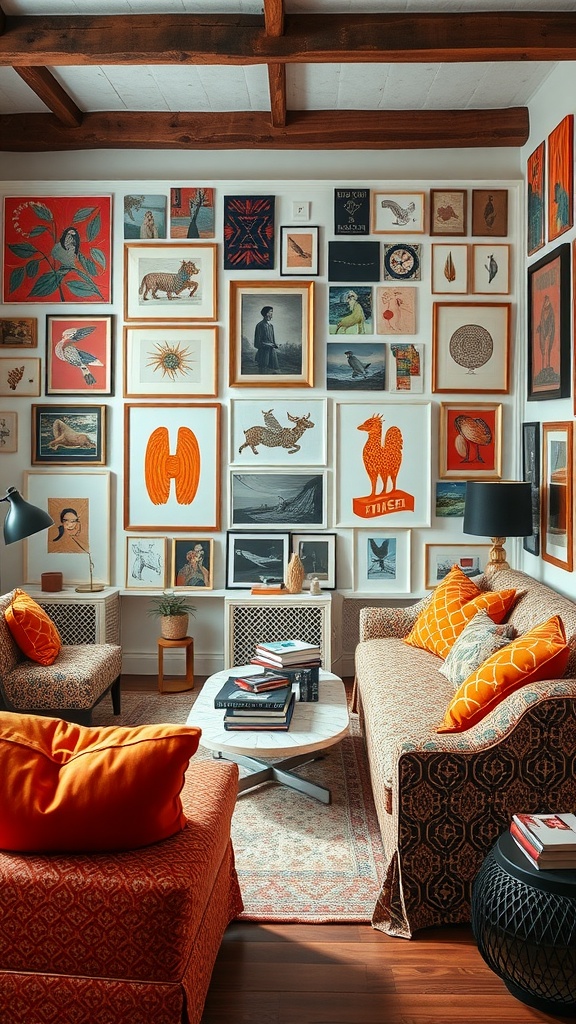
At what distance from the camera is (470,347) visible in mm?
5363

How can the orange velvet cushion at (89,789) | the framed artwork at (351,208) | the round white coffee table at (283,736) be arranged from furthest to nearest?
the framed artwork at (351,208), the round white coffee table at (283,736), the orange velvet cushion at (89,789)

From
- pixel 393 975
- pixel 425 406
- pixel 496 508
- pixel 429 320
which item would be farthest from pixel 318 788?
pixel 429 320

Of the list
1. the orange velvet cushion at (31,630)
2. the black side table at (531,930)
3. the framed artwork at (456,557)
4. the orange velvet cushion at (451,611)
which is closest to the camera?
the black side table at (531,930)

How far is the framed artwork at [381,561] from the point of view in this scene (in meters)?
5.45

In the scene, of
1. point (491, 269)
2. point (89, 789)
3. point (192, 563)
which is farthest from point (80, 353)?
point (89, 789)

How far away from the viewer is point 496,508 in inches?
178

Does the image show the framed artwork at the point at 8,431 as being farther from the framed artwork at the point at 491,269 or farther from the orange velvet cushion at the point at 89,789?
the orange velvet cushion at the point at 89,789

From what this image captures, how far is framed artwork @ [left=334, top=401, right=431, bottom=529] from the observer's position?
5398mm

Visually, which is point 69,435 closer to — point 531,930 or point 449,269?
point 449,269

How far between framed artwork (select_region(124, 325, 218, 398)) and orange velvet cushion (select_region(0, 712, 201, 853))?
12.1 ft

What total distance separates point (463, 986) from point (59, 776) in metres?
1.31

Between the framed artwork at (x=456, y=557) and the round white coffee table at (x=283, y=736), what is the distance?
1441 millimetres

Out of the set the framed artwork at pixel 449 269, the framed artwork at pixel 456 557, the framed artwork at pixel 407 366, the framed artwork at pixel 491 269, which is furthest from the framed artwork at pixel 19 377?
the framed artwork at pixel 491 269

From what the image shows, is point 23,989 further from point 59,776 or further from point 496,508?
point 496,508
